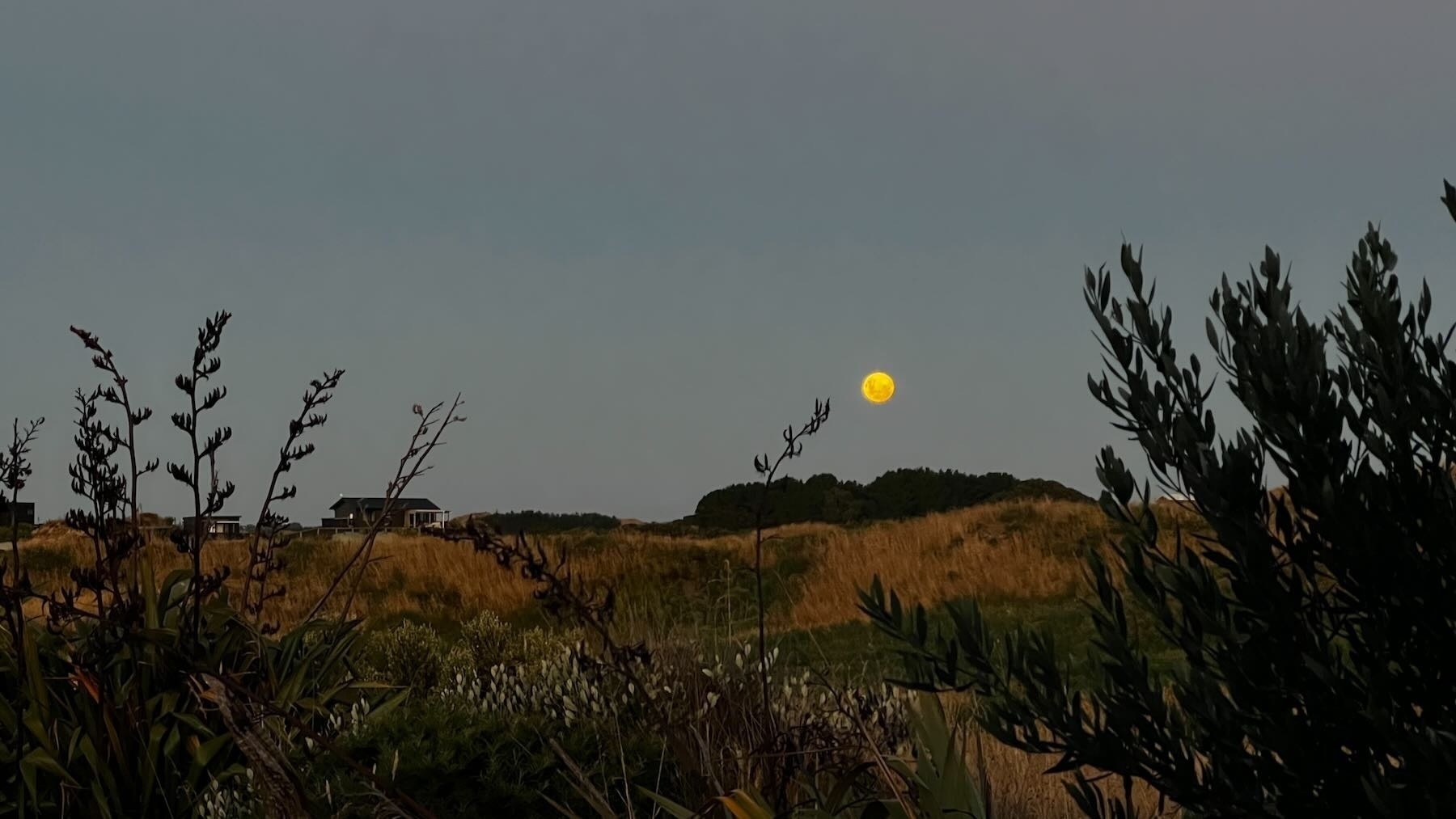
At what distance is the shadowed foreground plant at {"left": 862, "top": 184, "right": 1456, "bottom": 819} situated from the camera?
2334mm

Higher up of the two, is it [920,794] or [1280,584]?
[1280,584]

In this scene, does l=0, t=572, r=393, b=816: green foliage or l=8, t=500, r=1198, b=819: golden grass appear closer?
l=0, t=572, r=393, b=816: green foliage

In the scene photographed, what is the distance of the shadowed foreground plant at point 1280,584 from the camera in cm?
233

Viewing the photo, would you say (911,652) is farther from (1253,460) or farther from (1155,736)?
(1253,460)

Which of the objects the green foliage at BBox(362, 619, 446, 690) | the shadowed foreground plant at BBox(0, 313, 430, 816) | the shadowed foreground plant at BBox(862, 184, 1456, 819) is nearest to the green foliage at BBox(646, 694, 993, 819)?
the shadowed foreground plant at BBox(862, 184, 1456, 819)

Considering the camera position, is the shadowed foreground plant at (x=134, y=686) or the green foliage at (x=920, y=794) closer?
the green foliage at (x=920, y=794)

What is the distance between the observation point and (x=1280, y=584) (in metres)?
2.42

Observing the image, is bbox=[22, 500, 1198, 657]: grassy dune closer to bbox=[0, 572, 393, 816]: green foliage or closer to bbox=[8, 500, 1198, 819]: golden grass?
bbox=[8, 500, 1198, 819]: golden grass

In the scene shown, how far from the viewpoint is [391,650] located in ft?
30.6

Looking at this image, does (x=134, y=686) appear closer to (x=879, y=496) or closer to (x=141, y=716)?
(x=141, y=716)

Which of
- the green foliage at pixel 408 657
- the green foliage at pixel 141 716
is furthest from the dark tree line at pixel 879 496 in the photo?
the green foliage at pixel 141 716

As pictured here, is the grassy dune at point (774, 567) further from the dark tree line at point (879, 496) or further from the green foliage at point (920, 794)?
the dark tree line at point (879, 496)

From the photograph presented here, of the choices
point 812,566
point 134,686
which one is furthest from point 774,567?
point 134,686

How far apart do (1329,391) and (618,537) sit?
2690 cm
